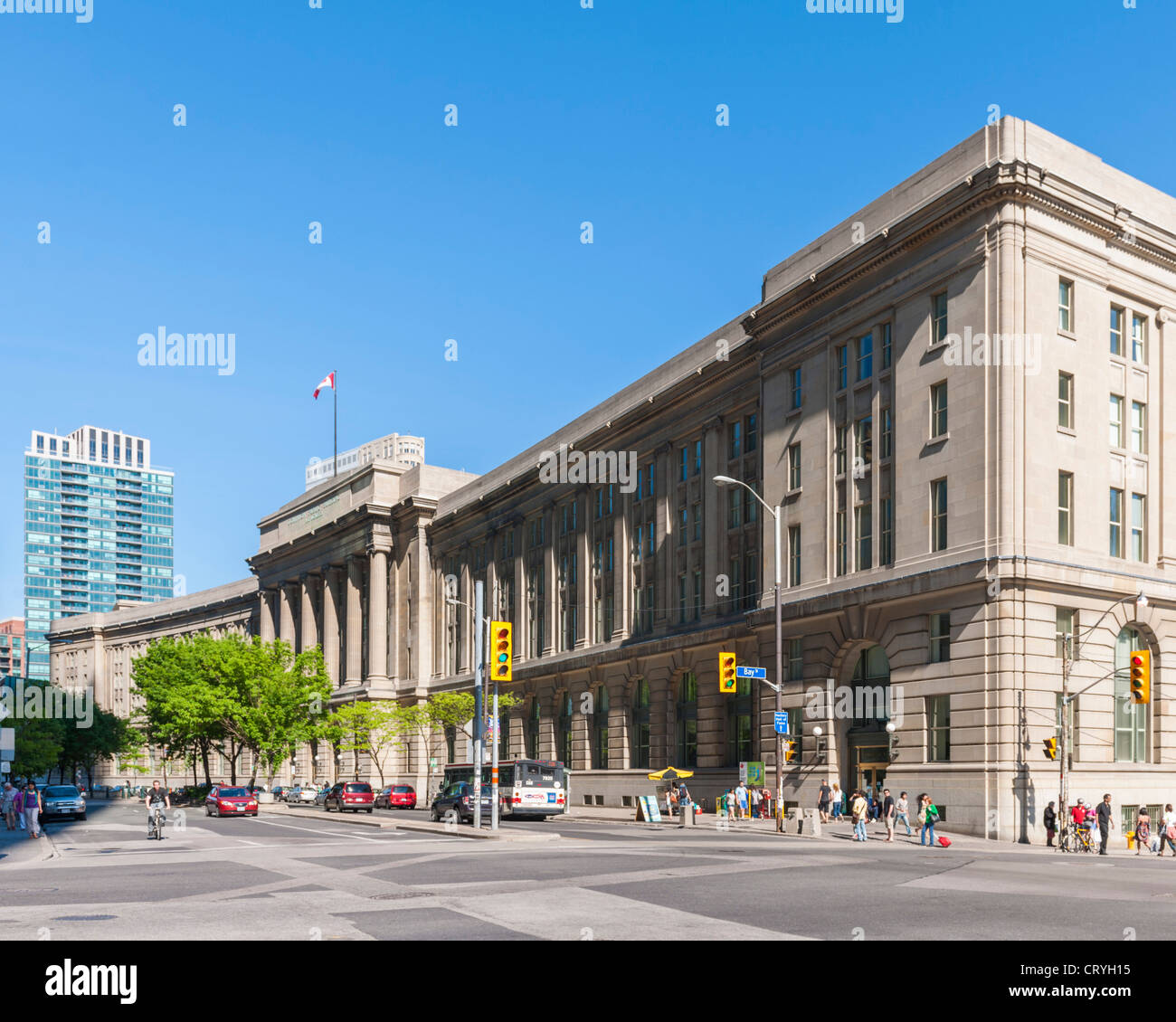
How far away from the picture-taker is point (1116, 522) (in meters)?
47.0

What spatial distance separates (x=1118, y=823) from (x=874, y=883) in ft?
87.7

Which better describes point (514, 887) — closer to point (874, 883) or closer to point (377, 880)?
point (377, 880)

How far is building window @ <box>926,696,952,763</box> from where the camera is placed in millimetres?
44844

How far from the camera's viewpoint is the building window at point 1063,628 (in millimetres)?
43531

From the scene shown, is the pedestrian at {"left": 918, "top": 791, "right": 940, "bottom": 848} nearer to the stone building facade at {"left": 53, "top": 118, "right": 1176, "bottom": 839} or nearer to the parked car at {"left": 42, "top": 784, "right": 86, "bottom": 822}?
the stone building facade at {"left": 53, "top": 118, "right": 1176, "bottom": 839}

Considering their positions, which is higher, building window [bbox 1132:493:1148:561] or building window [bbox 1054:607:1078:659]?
building window [bbox 1132:493:1148:561]

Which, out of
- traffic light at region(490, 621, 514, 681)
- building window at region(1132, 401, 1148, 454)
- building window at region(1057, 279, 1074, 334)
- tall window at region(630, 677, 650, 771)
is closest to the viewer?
traffic light at region(490, 621, 514, 681)

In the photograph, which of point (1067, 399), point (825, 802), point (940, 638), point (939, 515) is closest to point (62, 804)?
point (825, 802)

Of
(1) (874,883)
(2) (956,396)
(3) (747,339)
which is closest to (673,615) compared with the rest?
(3) (747,339)

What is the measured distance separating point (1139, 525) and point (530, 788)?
95.3ft

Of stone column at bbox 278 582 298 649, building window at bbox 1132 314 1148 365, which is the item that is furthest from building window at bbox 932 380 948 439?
stone column at bbox 278 582 298 649

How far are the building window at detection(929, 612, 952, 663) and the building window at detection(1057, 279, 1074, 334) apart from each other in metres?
12.0

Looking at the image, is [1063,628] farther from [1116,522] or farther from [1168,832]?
[1168,832]

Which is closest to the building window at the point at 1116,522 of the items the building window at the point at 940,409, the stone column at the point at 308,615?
the building window at the point at 940,409
